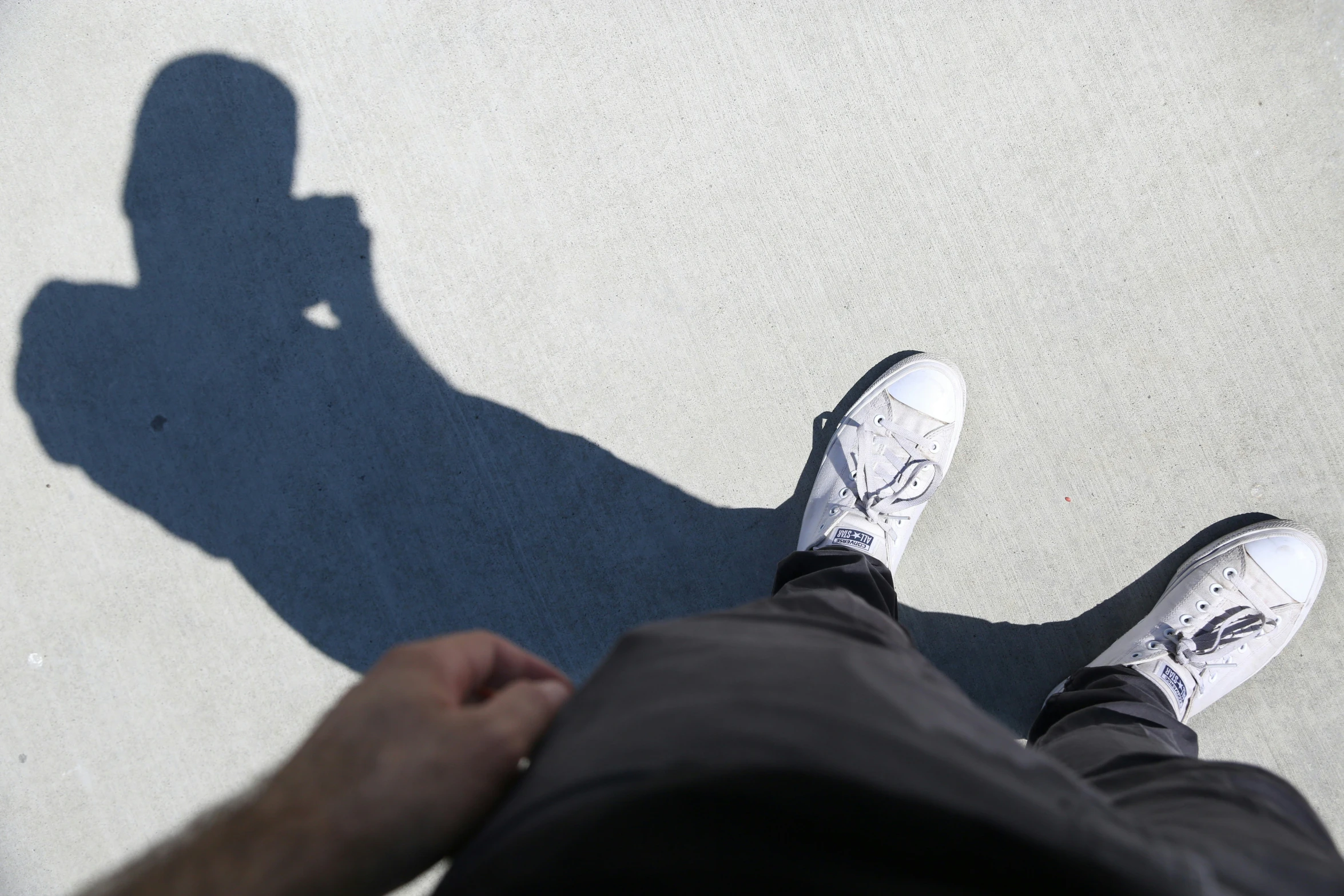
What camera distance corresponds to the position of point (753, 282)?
1878 mm

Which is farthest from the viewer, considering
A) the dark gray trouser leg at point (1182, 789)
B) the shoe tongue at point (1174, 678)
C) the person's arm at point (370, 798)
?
the shoe tongue at point (1174, 678)

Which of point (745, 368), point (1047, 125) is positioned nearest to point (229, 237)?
point (745, 368)

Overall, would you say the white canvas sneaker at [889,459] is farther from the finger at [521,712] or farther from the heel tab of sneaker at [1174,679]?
the finger at [521,712]

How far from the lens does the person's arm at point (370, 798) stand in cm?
72

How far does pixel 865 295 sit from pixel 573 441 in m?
0.85

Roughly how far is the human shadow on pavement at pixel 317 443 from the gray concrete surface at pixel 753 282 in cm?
5

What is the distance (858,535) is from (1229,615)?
2.99 feet

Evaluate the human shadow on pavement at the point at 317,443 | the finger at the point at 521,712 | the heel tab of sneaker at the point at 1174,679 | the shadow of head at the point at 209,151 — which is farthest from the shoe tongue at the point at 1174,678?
the shadow of head at the point at 209,151

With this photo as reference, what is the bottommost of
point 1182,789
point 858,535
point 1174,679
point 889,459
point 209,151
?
point 1174,679

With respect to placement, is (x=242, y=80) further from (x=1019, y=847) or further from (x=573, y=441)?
(x=1019, y=847)

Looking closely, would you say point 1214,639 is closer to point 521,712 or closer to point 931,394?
point 931,394

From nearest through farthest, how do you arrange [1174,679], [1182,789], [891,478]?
[1182,789] < [1174,679] < [891,478]

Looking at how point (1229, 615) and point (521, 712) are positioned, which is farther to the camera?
point (1229, 615)

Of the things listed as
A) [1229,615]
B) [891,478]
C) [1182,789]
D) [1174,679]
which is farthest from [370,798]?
[1229,615]
